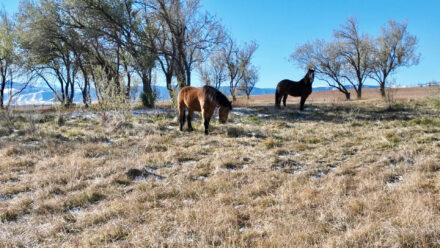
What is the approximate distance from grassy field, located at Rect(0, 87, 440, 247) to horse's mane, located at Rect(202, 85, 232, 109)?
1.01m

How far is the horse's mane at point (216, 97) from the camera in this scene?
737 cm

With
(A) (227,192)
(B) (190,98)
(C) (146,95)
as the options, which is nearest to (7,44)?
(C) (146,95)

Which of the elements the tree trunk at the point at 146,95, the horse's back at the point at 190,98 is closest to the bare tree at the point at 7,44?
the tree trunk at the point at 146,95

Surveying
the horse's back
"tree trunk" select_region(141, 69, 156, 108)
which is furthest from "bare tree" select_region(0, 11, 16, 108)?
the horse's back

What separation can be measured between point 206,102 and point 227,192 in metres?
4.40

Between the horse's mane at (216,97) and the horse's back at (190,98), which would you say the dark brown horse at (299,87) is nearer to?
the horse's back at (190,98)

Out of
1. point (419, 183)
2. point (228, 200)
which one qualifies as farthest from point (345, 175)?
point (228, 200)

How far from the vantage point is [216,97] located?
24.4 ft

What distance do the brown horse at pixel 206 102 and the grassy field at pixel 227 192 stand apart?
2.93 ft

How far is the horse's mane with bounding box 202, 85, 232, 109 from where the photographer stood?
7.37m

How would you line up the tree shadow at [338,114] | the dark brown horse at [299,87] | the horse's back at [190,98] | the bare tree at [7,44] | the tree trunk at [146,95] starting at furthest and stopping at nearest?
the bare tree at [7,44]
the tree trunk at [146,95]
the dark brown horse at [299,87]
the tree shadow at [338,114]
the horse's back at [190,98]

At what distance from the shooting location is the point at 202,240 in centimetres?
236

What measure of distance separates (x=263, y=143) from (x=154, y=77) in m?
7.76

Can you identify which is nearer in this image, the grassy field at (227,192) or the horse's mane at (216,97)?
the grassy field at (227,192)
